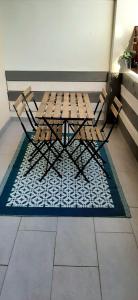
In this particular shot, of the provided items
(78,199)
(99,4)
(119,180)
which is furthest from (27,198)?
(99,4)

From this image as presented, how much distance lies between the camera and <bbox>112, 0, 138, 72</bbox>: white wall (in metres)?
3.40

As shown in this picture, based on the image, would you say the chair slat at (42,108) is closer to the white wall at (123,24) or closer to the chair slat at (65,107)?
the chair slat at (65,107)

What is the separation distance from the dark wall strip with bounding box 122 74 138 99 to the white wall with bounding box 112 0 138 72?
303 millimetres

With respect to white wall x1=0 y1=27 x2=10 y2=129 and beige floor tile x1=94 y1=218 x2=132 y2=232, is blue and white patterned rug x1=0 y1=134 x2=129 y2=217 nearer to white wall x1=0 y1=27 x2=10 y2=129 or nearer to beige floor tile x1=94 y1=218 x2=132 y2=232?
beige floor tile x1=94 y1=218 x2=132 y2=232

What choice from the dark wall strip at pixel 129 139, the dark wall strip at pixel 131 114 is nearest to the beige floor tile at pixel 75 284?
the dark wall strip at pixel 129 139

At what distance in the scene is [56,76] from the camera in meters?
4.01

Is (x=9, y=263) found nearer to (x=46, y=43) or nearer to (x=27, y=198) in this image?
(x=27, y=198)

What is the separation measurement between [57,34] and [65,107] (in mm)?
1658

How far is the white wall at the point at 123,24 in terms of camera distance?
11.2ft

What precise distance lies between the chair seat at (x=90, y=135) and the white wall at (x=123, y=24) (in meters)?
1.43

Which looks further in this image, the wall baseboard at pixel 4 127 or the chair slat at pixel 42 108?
the wall baseboard at pixel 4 127

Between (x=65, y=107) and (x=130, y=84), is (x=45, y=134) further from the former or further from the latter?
(x=130, y=84)

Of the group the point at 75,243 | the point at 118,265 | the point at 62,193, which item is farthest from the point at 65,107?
the point at 118,265

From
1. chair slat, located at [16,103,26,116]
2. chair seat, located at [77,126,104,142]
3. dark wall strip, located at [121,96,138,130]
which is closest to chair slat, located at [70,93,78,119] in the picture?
chair seat, located at [77,126,104,142]
